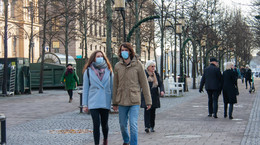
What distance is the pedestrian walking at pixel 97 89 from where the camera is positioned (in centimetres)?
736

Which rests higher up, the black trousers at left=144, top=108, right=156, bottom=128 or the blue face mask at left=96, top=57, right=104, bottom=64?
the blue face mask at left=96, top=57, right=104, bottom=64

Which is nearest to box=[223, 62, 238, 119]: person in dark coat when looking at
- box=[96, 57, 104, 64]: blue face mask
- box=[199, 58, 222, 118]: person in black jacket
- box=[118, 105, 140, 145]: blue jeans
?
box=[199, 58, 222, 118]: person in black jacket

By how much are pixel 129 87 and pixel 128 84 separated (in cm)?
5

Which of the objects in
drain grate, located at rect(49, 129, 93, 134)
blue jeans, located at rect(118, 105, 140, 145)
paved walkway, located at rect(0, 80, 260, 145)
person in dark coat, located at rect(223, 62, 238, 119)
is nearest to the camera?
blue jeans, located at rect(118, 105, 140, 145)

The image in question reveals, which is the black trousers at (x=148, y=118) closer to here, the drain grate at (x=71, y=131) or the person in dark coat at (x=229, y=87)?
the drain grate at (x=71, y=131)

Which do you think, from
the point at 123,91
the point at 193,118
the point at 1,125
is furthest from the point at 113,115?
the point at 1,125

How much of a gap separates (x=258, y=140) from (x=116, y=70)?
319 cm

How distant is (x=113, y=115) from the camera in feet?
48.9

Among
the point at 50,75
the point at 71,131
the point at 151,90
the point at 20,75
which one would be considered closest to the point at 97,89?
the point at 151,90

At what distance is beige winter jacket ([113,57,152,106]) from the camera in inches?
283

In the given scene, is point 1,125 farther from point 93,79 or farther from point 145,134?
point 145,134

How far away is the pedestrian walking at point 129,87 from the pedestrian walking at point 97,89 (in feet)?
0.56

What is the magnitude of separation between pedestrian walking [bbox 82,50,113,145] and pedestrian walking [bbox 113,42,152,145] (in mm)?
171

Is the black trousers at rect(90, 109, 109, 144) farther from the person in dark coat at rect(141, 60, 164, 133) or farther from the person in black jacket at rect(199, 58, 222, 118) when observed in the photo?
the person in black jacket at rect(199, 58, 222, 118)
